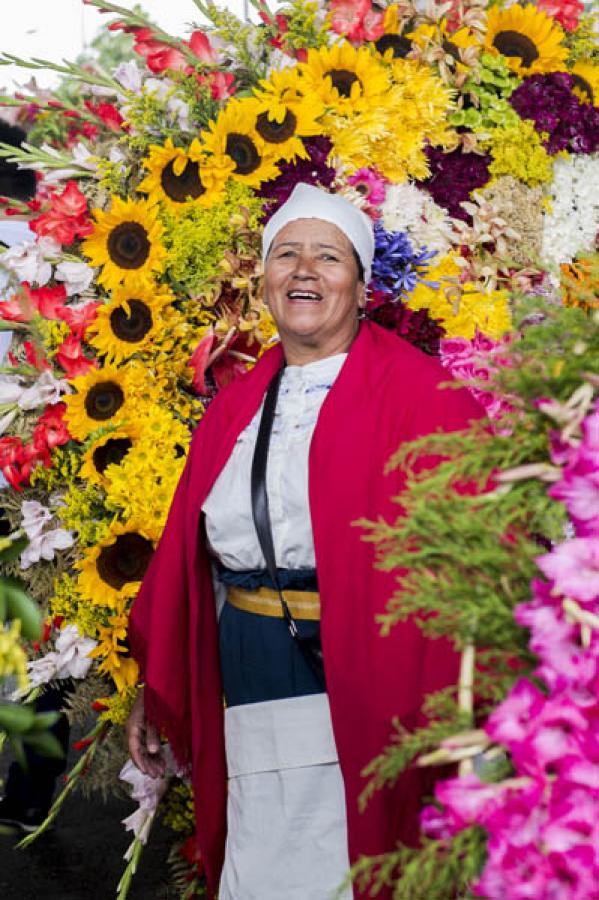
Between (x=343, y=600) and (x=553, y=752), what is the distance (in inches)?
56.5

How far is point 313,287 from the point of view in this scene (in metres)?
3.03

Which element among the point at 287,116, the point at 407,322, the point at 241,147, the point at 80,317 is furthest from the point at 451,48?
the point at 80,317

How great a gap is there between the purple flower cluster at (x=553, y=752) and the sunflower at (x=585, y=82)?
2983mm

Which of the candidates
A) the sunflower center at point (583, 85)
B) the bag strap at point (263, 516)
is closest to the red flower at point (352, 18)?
the sunflower center at point (583, 85)

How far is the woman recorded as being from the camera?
2641mm

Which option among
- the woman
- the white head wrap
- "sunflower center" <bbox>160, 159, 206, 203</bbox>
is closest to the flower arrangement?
"sunflower center" <bbox>160, 159, 206, 203</bbox>

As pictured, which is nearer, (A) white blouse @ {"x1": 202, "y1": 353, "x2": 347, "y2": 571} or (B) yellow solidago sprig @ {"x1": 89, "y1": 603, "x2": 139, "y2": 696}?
(A) white blouse @ {"x1": 202, "y1": 353, "x2": 347, "y2": 571}

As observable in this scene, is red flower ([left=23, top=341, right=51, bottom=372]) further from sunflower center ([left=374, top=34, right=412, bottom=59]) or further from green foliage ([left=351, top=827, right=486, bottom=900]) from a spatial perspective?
green foliage ([left=351, top=827, right=486, bottom=900])

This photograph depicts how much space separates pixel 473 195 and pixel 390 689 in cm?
184

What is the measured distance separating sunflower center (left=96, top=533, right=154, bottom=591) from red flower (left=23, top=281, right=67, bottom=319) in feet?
2.31

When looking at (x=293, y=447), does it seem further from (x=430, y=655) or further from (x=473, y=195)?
(x=473, y=195)

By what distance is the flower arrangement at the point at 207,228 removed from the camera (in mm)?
Result: 3609

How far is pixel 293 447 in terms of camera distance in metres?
2.85

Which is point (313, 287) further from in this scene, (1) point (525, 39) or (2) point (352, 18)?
(1) point (525, 39)
